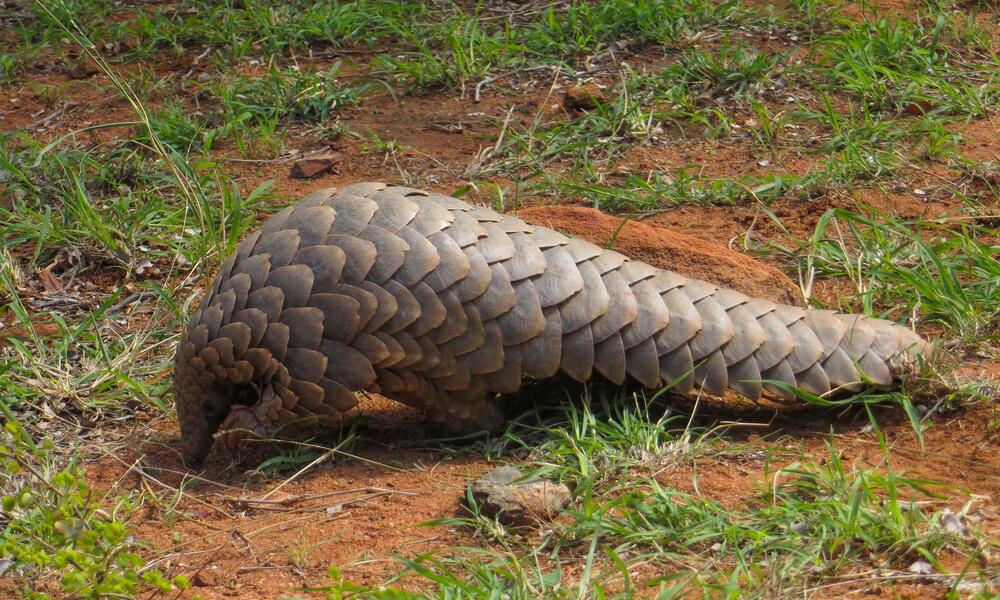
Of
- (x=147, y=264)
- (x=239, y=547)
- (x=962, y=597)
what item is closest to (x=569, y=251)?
(x=239, y=547)

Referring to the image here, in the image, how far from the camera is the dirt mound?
384 cm

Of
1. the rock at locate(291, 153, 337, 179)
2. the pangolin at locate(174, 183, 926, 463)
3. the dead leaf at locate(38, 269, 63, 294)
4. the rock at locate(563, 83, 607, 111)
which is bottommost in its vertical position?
the dead leaf at locate(38, 269, 63, 294)

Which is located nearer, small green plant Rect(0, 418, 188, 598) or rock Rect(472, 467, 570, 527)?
small green plant Rect(0, 418, 188, 598)

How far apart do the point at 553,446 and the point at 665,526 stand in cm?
55

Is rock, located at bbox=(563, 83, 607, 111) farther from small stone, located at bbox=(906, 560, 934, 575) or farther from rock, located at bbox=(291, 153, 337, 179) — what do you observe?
small stone, located at bbox=(906, 560, 934, 575)

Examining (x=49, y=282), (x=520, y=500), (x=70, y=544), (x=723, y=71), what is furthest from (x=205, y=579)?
(x=723, y=71)

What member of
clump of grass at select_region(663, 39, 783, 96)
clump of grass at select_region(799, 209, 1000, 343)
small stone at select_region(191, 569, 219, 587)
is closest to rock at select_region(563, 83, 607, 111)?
clump of grass at select_region(663, 39, 783, 96)

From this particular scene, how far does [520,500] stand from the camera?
2.83 m

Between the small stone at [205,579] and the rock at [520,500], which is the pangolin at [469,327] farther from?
the small stone at [205,579]

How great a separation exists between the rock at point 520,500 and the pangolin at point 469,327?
475 mm

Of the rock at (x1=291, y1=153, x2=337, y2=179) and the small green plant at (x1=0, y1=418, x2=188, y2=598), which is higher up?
the small green plant at (x1=0, y1=418, x2=188, y2=598)

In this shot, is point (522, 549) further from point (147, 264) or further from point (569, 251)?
point (147, 264)

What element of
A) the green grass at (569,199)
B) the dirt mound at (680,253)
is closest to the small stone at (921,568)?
the green grass at (569,199)

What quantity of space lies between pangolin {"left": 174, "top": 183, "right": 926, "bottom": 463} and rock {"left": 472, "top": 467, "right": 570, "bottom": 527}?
0.48 m
